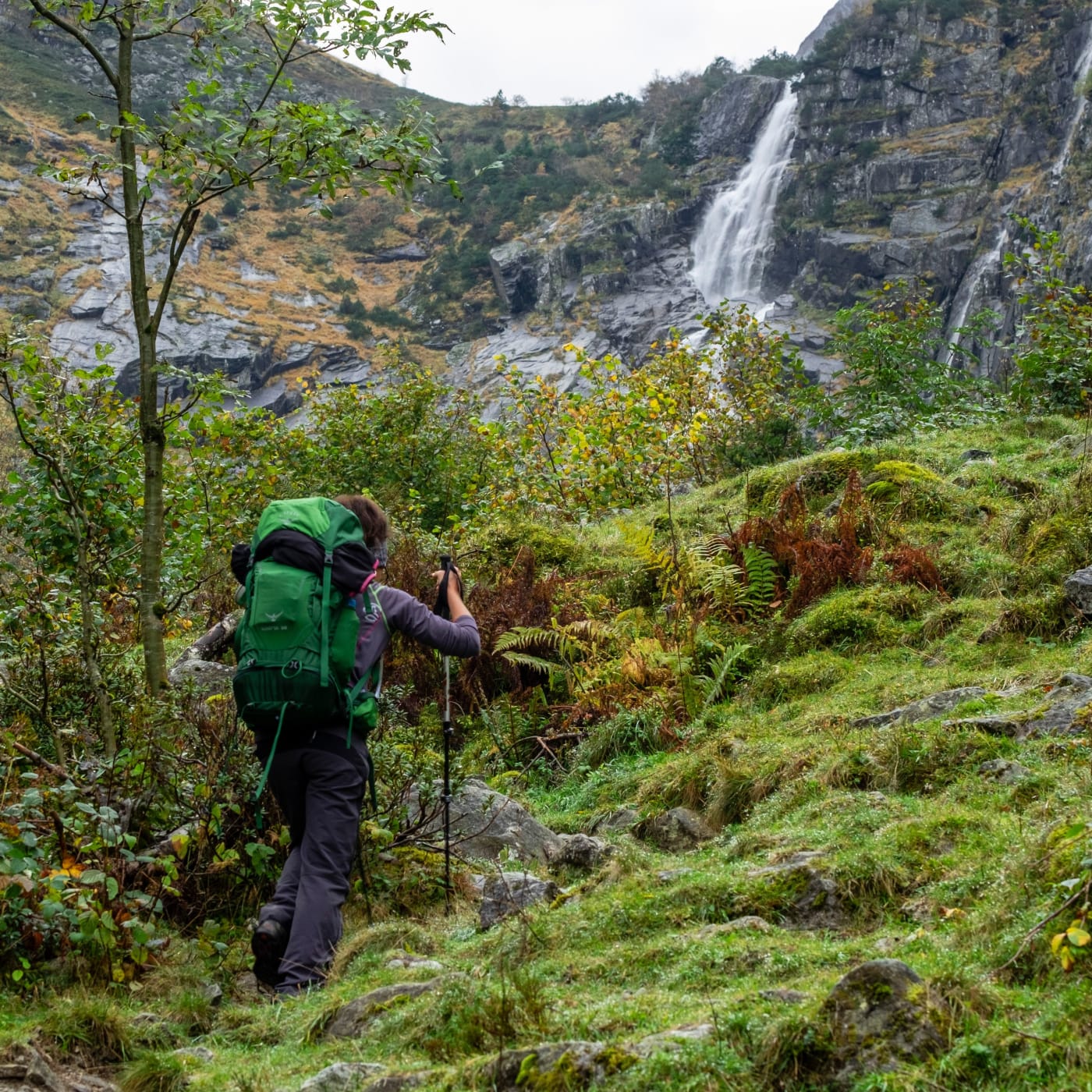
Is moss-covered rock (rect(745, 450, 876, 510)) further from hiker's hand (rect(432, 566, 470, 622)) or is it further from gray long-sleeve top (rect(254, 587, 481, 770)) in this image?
gray long-sleeve top (rect(254, 587, 481, 770))

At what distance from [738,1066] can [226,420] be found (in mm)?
4971

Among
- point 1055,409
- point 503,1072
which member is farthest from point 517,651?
point 1055,409

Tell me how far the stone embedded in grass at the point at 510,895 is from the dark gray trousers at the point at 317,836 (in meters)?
0.59

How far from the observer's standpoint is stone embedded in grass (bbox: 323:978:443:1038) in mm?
3207

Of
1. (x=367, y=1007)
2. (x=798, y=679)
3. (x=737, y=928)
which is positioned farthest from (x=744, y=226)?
(x=367, y=1007)

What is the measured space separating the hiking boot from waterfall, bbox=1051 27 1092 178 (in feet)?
191

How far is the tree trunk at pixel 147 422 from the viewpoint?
5527mm

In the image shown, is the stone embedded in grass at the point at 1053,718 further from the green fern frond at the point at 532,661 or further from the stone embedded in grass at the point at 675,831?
the green fern frond at the point at 532,661

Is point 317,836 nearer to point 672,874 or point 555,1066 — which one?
point 672,874

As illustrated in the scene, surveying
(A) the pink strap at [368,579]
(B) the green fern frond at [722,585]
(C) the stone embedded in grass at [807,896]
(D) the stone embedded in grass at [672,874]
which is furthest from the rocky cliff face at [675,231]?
(C) the stone embedded in grass at [807,896]

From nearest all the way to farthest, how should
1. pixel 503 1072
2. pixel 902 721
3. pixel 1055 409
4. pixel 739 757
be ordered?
1. pixel 503 1072
2. pixel 902 721
3. pixel 739 757
4. pixel 1055 409

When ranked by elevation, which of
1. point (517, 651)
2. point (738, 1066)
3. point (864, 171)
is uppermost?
point (864, 171)

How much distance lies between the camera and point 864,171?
220ft

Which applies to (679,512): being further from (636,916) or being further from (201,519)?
(636,916)
